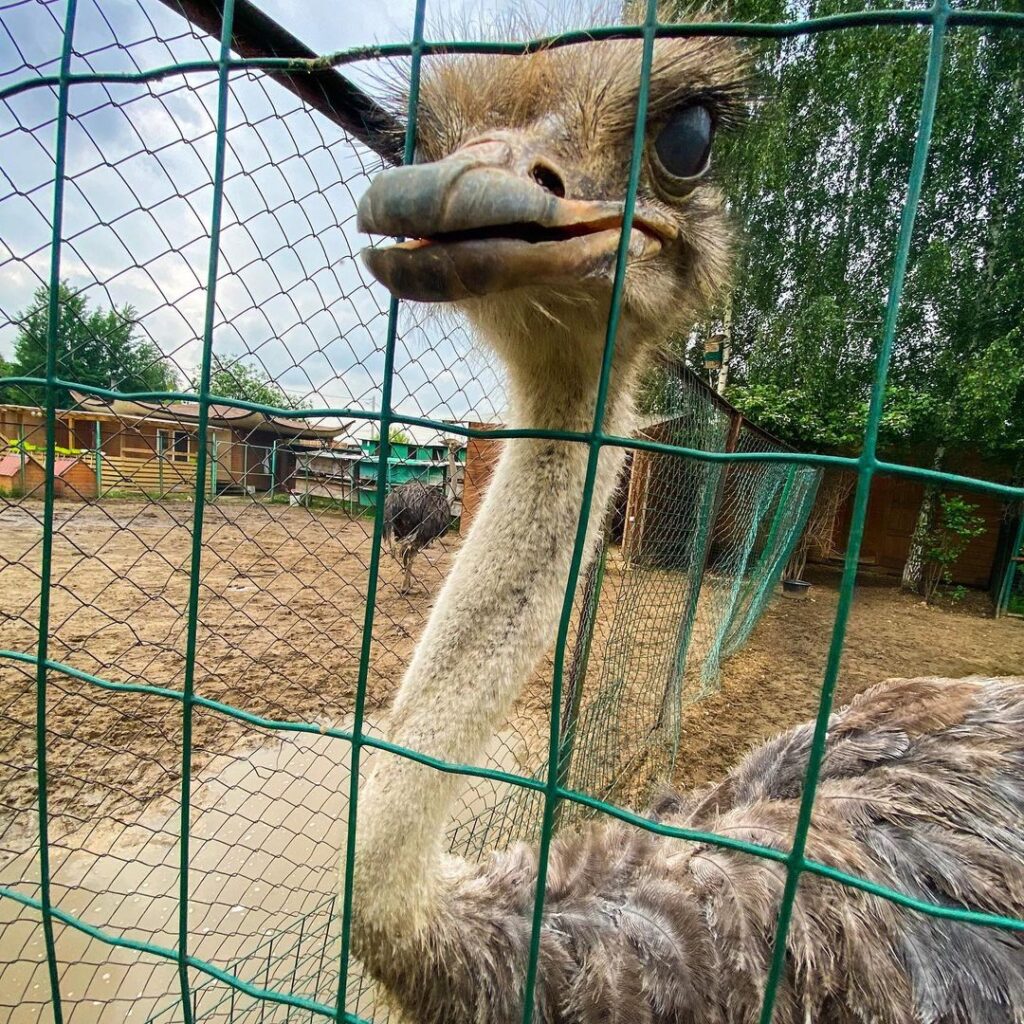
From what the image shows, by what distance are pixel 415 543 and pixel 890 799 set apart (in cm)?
575

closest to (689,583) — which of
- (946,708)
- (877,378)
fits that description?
(946,708)

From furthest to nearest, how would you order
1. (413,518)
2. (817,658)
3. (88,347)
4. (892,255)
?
(892,255) → (413,518) → (817,658) → (88,347)

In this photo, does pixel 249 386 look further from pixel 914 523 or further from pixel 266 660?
pixel 914 523

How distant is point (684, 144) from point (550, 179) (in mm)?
398

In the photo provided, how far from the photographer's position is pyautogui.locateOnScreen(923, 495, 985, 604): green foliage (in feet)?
33.5

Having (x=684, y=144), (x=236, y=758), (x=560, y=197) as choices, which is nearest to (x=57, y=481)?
(x=236, y=758)

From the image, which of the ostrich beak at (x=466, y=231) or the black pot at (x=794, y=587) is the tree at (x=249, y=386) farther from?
the black pot at (x=794, y=587)

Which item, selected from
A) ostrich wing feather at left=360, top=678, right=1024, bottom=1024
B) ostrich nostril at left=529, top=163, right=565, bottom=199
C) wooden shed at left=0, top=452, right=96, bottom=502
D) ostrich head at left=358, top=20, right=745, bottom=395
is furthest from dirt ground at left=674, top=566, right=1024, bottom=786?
wooden shed at left=0, top=452, right=96, bottom=502

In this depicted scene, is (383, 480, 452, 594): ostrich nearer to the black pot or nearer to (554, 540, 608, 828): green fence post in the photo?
(554, 540, 608, 828): green fence post

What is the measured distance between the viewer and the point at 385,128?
1.65 metres

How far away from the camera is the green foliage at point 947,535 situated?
10.2 meters

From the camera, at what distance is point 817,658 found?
6.46m

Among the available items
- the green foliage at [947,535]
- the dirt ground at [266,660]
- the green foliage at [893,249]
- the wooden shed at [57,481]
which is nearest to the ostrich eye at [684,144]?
the dirt ground at [266,660]

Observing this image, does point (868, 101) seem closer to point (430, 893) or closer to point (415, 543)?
point (415, 543)
